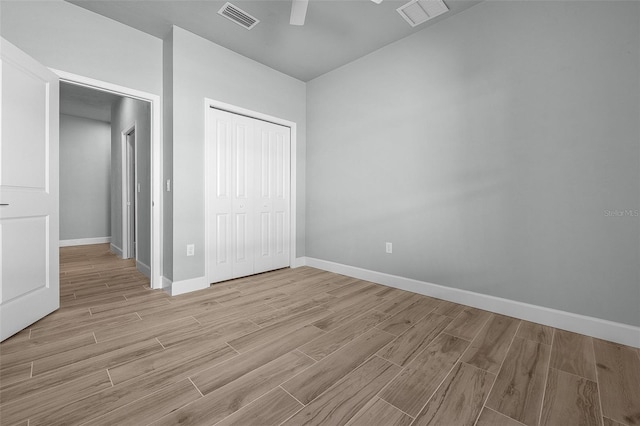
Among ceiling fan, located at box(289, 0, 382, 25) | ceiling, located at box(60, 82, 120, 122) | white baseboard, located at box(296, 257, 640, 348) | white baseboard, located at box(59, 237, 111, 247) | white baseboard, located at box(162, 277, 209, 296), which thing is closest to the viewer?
white baseboard, located at box(296, 257, 640, 348)

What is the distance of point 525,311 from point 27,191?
3.91 meters

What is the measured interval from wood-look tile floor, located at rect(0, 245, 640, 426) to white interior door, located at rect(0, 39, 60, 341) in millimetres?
213

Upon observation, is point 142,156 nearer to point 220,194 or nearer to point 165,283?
point 220,194

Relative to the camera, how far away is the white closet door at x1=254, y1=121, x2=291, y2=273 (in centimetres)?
360

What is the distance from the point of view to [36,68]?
2105 millimetres

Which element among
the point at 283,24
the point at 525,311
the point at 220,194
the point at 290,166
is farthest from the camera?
the point at 290,166

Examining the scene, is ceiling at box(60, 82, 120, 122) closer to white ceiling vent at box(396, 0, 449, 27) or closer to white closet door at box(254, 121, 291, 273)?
white closet door at box(254, 121, 291, 273)

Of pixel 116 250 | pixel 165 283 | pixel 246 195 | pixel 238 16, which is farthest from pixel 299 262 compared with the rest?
pixel 116 250

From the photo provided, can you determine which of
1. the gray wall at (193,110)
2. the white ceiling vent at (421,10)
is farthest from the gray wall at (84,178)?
the white ceiling vent at (421,10)

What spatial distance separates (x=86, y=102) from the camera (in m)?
5.08

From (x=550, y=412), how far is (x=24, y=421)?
224 centimetres

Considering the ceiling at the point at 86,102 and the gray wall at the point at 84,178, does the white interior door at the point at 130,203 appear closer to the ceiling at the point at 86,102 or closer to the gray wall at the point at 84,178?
the ceiling at the point at 86,102

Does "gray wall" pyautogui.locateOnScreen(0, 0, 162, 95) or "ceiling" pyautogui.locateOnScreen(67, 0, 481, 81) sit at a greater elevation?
"ceiling" pyautogui.locateOnScreen(67, 0, 481, 81)

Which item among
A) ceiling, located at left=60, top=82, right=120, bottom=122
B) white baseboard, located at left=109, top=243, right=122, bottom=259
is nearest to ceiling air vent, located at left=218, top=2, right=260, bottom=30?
ceiling, located at left=60, top=82, right=120, bottom=122
